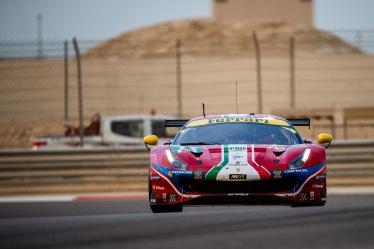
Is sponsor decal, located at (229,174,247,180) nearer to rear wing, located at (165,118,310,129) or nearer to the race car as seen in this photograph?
the race car

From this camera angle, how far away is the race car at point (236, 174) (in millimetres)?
7680

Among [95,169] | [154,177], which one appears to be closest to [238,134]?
[154,177]

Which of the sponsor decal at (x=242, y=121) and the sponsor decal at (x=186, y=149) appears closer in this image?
the sponsor decal at (x=186, y=149)

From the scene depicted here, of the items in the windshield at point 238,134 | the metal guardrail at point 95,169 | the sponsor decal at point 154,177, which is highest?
the windshield at point 238,134

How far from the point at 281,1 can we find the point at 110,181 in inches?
2789

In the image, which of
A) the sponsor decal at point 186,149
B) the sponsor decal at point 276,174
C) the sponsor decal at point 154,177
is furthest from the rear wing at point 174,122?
the sponsor decal at point 276,174

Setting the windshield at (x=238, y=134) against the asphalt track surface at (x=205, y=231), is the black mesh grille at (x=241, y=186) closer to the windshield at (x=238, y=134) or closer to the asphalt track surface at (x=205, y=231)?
the windshield at (x=238, y=134)

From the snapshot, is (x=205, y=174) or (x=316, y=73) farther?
(x=316, y=73)

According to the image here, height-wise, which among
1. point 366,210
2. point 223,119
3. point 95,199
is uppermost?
point 223,119

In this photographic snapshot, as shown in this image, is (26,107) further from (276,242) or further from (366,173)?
(276,242)

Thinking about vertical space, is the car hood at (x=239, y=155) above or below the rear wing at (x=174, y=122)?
below

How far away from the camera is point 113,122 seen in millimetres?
18172

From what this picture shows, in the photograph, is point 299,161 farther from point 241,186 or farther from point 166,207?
point 166,207

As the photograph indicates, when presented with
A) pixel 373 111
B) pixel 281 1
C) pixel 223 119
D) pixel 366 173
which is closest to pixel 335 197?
pixel 366 173
